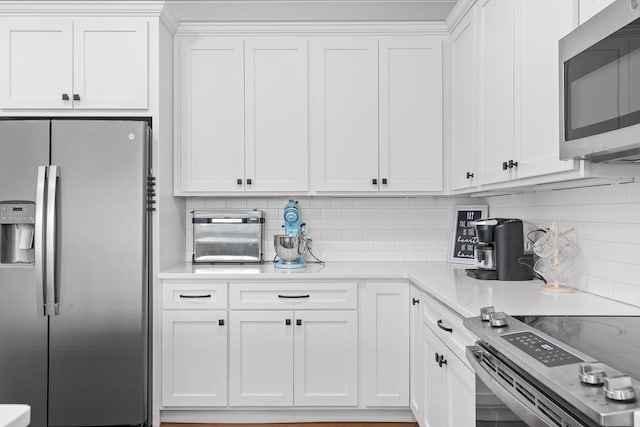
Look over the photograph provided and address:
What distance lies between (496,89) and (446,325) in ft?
3.68

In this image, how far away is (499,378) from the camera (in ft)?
3.90

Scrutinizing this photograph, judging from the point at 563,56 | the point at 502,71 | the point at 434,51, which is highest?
the point at 434,51

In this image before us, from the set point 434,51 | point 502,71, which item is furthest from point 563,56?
point 434,51

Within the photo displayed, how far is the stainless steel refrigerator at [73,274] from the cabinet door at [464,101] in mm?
1850

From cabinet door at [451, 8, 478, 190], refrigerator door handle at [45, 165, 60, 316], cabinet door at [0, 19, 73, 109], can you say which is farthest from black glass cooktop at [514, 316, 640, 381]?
cabinet door at [0, 19, 73, 109]

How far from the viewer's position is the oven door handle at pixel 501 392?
3.33ft

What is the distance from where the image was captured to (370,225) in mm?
3281

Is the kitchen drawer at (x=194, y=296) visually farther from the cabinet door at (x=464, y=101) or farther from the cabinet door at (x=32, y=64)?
the cabinet door at (x=464, y=101)

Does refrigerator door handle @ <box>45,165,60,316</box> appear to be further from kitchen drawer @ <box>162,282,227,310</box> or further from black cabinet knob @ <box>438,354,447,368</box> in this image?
black cabinet knob @ <box>438,354,447,368</box>

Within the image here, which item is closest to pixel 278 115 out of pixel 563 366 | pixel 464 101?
pixel 464 101

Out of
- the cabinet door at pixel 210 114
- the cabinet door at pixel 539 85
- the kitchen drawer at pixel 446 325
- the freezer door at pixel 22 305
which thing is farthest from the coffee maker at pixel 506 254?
the freezer door at pixel 22 305

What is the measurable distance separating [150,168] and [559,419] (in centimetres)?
235

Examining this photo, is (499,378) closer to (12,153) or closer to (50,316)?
(50,316)

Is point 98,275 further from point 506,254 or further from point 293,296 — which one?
point 506,254
